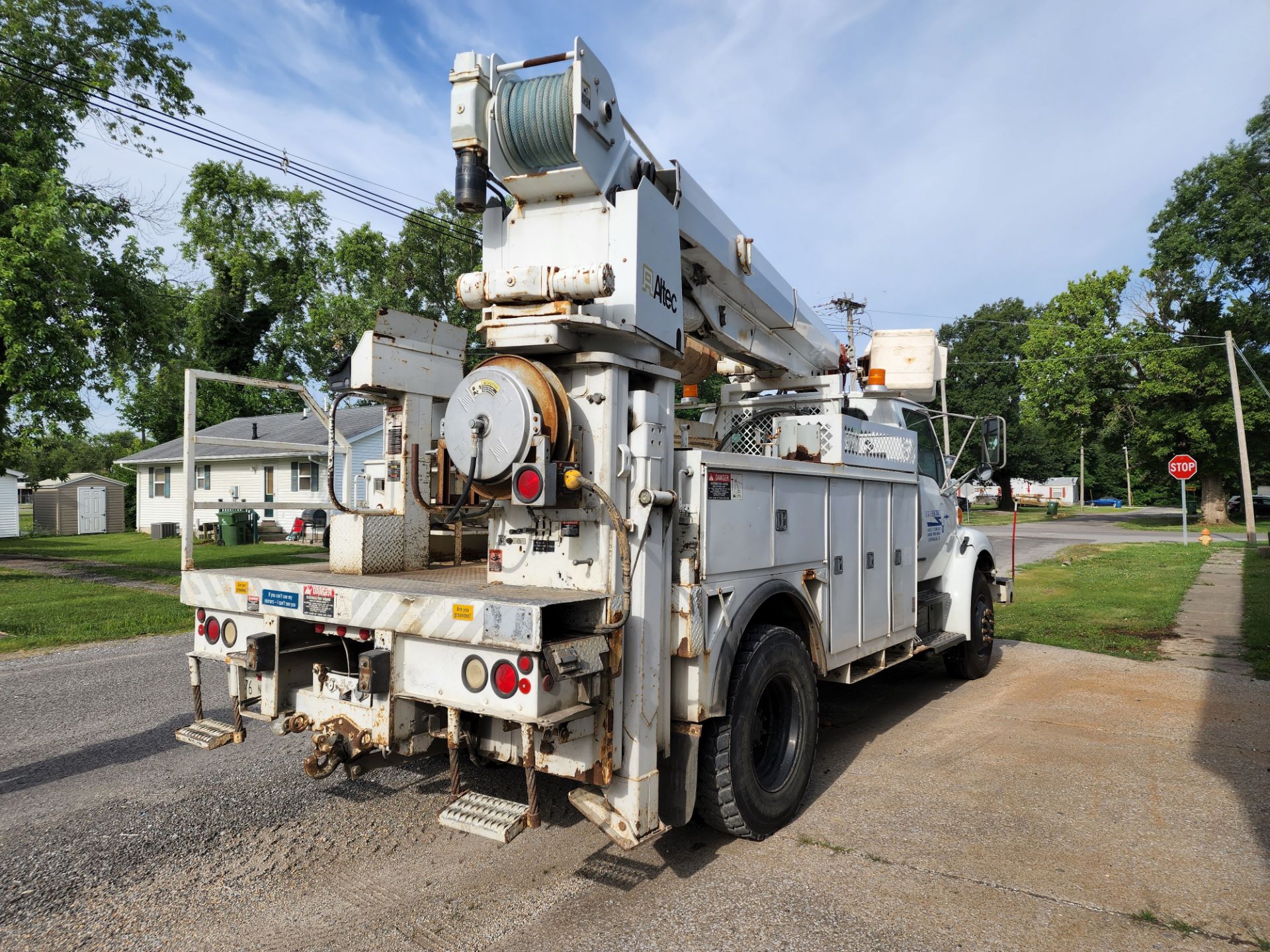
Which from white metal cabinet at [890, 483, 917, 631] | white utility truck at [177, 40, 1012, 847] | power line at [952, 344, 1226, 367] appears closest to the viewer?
white utility truck at [177, 40, 1012, 847]

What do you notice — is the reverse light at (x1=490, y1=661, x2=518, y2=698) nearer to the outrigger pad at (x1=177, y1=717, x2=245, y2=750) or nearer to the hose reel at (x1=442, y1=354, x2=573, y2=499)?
the hose reel at (x1=442, y1=354, x2=573, y2=499)

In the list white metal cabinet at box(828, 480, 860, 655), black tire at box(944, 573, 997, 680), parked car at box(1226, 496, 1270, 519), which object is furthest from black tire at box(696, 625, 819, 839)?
parked car at box(1226, 496, 1270, 519)

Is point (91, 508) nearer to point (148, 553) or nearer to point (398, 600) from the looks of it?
point (148, 553)

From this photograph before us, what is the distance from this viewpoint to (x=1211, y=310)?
33.7 meters

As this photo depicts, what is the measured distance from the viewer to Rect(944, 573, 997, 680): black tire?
7.64 m

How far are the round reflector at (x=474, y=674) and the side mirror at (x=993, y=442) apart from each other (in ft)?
16.9

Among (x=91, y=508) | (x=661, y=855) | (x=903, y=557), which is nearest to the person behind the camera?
(x=661, y=855)

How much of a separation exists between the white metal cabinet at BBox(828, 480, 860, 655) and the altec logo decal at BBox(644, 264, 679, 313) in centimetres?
155

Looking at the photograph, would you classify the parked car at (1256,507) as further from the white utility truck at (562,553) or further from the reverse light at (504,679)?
the reverse light at (504,679)

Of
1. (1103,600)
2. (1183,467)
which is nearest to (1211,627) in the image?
(1103,600)

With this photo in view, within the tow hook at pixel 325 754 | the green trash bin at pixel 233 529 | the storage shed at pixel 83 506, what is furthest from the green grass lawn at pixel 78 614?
the storage shed at pixel 83 506

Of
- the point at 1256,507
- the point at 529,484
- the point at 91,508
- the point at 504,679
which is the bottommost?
the point at 1256,507

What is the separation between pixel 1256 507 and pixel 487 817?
Answer: 5508cm

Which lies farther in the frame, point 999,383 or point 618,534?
point 999,383
